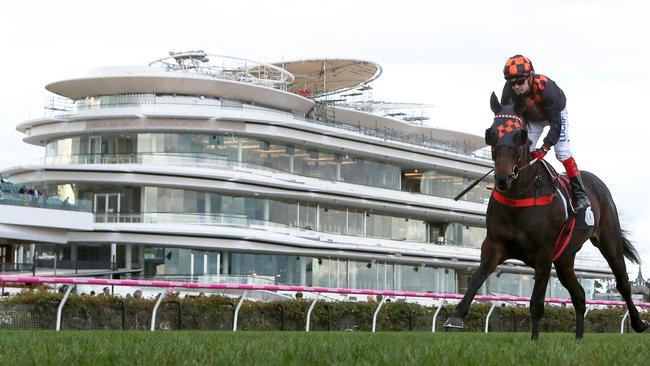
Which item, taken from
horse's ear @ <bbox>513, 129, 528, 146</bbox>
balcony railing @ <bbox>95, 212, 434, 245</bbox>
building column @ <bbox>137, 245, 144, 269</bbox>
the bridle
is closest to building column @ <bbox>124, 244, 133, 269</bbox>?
building column @ <bbox>137, 245, 144, 269</bbox>

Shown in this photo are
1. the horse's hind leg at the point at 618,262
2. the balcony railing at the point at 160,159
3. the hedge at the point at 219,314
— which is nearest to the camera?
the horse's hind leg at the point at 618,262

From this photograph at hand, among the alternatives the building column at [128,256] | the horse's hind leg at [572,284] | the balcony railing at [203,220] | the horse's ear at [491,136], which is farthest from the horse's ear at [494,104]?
the balcony railing at [203,220]

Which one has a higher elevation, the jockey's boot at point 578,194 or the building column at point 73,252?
the jockey's boot at point 578,194

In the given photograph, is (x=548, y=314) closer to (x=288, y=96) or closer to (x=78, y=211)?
(x=78, y=211)

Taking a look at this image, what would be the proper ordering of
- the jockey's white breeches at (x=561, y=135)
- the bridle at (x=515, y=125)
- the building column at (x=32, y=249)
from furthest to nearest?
1. the building column at (x=32, y=249)
2. the jockey's white breeches at (x=561, y=135)
3. the bridle at (x=515, y=125)

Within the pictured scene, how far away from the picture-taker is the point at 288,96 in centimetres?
6806

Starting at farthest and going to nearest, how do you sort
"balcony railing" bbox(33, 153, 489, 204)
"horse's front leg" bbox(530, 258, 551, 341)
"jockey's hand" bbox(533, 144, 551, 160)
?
"balcony railing" bbox(33, 153, 489, 204), "jockey's hand" bbox(533, 144, 551, 160), "horse's front leg" bbox(530, 258, 551, 341)

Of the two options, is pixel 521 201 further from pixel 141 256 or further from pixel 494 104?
pixel 141 256

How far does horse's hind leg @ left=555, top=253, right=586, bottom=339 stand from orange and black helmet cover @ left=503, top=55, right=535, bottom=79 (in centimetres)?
206

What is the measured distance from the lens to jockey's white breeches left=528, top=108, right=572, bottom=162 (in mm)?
11828

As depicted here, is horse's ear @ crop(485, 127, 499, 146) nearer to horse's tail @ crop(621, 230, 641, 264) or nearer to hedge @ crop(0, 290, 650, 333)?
horse's tail @ crop(621, 230, 641, 264)

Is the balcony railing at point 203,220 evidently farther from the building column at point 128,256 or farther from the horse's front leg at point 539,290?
the horse's front leg at point 539,290

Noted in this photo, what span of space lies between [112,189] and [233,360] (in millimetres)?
59116

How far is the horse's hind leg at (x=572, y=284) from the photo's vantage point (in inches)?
472
